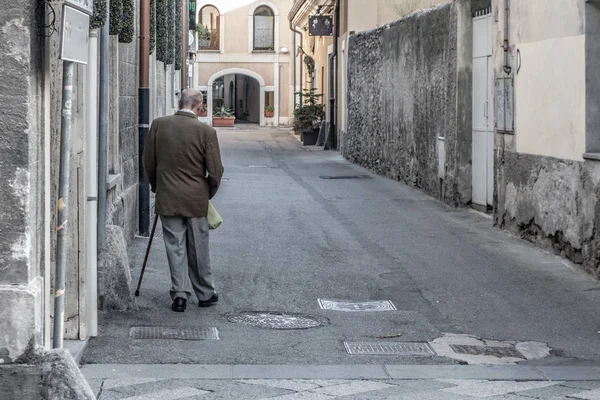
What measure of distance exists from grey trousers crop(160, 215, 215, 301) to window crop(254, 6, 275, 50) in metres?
47.1

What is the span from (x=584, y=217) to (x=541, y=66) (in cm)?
228

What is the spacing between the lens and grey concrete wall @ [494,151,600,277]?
37.2 ft

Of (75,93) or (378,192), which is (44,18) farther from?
(378,192)

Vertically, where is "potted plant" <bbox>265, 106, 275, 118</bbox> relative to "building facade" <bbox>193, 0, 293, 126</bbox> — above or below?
below

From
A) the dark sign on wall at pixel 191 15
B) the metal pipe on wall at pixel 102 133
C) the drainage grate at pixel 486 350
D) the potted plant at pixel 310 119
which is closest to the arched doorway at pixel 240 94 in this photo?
the potted plant at pixel 310 119

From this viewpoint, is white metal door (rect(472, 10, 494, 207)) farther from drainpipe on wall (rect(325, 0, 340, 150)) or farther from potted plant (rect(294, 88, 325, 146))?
potted plant (rect(294, 88, 325, 146))

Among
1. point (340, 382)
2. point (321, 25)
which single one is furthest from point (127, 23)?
point (321, 25)

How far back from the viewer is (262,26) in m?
56.3

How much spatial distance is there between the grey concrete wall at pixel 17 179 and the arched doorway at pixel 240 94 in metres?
47.2

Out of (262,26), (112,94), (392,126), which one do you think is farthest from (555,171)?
(262,26)

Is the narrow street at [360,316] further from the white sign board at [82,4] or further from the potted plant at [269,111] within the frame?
the potted plant at [269,111]

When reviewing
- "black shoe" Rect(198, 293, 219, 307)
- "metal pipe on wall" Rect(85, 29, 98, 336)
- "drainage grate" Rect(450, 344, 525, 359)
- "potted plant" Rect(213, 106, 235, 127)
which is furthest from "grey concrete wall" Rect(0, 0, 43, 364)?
"potted plant" Rect(213, 106, 235, 127)

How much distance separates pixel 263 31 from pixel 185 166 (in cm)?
4741

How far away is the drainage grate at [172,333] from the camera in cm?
838
